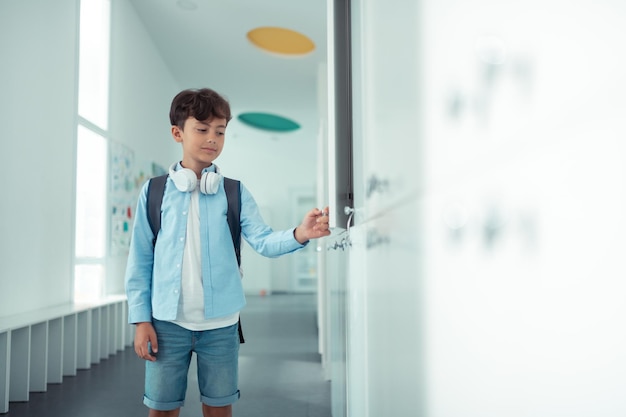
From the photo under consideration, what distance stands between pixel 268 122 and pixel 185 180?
28.2 ft

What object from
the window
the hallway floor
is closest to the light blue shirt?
the hallway floor

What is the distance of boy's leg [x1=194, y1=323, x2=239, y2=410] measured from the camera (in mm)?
1589

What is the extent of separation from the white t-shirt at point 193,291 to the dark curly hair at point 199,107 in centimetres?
27

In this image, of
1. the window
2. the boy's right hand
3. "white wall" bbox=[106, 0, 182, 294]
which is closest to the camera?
the boy's right hand

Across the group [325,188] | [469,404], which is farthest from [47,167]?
[469,404]

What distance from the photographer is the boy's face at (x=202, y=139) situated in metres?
1.62

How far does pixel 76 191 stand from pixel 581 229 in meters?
4.15

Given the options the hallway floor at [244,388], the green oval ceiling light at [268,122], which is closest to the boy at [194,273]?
the hallway floor at [244,388]

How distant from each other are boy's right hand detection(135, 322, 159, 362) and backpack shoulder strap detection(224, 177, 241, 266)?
33 centimetres

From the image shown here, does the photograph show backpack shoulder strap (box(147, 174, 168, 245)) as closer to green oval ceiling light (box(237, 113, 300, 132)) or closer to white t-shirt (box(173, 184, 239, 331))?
white t-shirt (box(173, 184, 239, 331))

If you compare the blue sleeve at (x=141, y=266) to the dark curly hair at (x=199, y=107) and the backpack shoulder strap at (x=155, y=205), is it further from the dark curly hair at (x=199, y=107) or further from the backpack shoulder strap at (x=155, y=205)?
the dark curly hair at (x=199, y=107)

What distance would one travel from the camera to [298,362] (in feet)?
13.3

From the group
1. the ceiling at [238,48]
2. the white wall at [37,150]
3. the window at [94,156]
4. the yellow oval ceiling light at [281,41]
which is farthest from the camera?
the yellow oval ceiling light at [281,41]

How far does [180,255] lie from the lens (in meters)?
1.58
